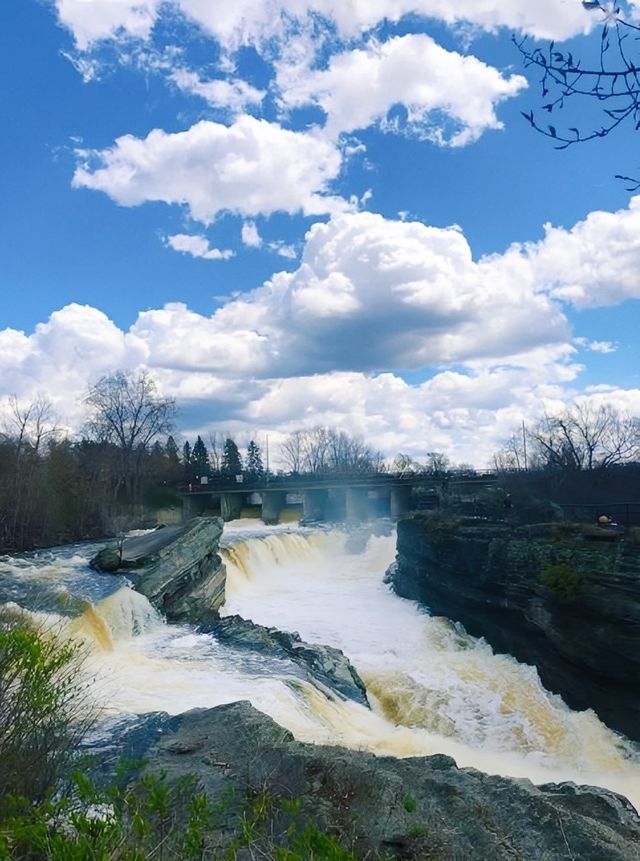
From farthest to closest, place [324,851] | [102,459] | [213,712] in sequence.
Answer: [102,459] < [213,712] < [324,851]

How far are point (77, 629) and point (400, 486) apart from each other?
41933 millimetres

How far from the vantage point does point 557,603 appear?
A: 15.1 meters

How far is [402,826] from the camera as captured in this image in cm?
507

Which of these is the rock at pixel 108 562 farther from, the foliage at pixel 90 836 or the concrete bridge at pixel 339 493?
the concrete bridge at pixel 339 493

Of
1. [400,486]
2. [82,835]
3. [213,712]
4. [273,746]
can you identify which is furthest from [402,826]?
[400,486]

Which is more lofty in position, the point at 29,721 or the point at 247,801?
the point at 29,721

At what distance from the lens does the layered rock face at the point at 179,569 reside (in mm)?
17359

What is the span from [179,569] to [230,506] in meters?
36.6

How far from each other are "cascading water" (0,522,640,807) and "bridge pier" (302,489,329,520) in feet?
103

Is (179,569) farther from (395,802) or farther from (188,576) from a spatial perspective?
(395,802)

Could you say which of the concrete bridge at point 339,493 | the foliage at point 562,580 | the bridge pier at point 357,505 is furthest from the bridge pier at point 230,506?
the foliage at point 562,580

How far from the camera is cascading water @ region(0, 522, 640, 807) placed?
10188 millimetres

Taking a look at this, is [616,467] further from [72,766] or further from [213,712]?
[72,766]

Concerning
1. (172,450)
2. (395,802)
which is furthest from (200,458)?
(395,802)
